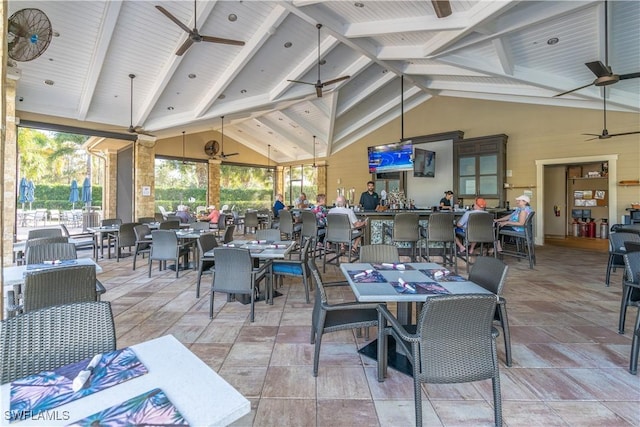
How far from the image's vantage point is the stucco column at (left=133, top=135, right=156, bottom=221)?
9344 millimetres

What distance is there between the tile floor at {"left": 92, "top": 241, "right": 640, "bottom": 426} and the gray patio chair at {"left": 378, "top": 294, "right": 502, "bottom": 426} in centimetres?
40

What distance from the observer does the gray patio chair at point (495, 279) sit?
2188 mm

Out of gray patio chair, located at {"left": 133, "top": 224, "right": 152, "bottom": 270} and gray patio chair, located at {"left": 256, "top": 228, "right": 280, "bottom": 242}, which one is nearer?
gray patio chair, located at {"left": 256, "top": 228, "right": 280, "bottom": 242}

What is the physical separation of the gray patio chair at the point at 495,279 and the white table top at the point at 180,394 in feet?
6.15

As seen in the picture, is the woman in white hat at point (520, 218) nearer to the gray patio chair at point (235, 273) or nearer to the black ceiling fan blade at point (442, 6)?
the black ceiling fan blade at point (442, 6)

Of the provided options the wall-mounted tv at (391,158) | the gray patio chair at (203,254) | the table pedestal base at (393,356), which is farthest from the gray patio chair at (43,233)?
the wall-mounted tv at (391,158)

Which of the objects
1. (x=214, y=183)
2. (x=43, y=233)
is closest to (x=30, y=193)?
(x=43, y=233)

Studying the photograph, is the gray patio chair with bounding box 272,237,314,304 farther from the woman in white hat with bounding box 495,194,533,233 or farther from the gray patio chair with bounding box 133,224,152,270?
the woman in white hat with bounding box 495,194,533,233

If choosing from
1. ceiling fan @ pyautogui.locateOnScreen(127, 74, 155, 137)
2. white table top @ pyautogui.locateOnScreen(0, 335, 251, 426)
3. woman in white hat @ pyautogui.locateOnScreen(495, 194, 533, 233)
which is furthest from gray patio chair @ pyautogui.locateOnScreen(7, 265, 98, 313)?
woman in white hat @ pyautogui.locateOnScreen(495, 194, 533, 233)

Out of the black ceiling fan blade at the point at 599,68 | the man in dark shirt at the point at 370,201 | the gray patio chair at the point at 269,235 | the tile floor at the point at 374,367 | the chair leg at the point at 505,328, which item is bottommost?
the tile floor at the point at 374,367

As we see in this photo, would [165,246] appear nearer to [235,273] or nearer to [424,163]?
[235,273]

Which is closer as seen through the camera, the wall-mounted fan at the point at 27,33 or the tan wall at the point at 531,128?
the wall-mounted fan at the point at 27,33

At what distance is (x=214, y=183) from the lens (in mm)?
13852

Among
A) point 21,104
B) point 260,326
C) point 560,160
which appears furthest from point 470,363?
point 21,104
